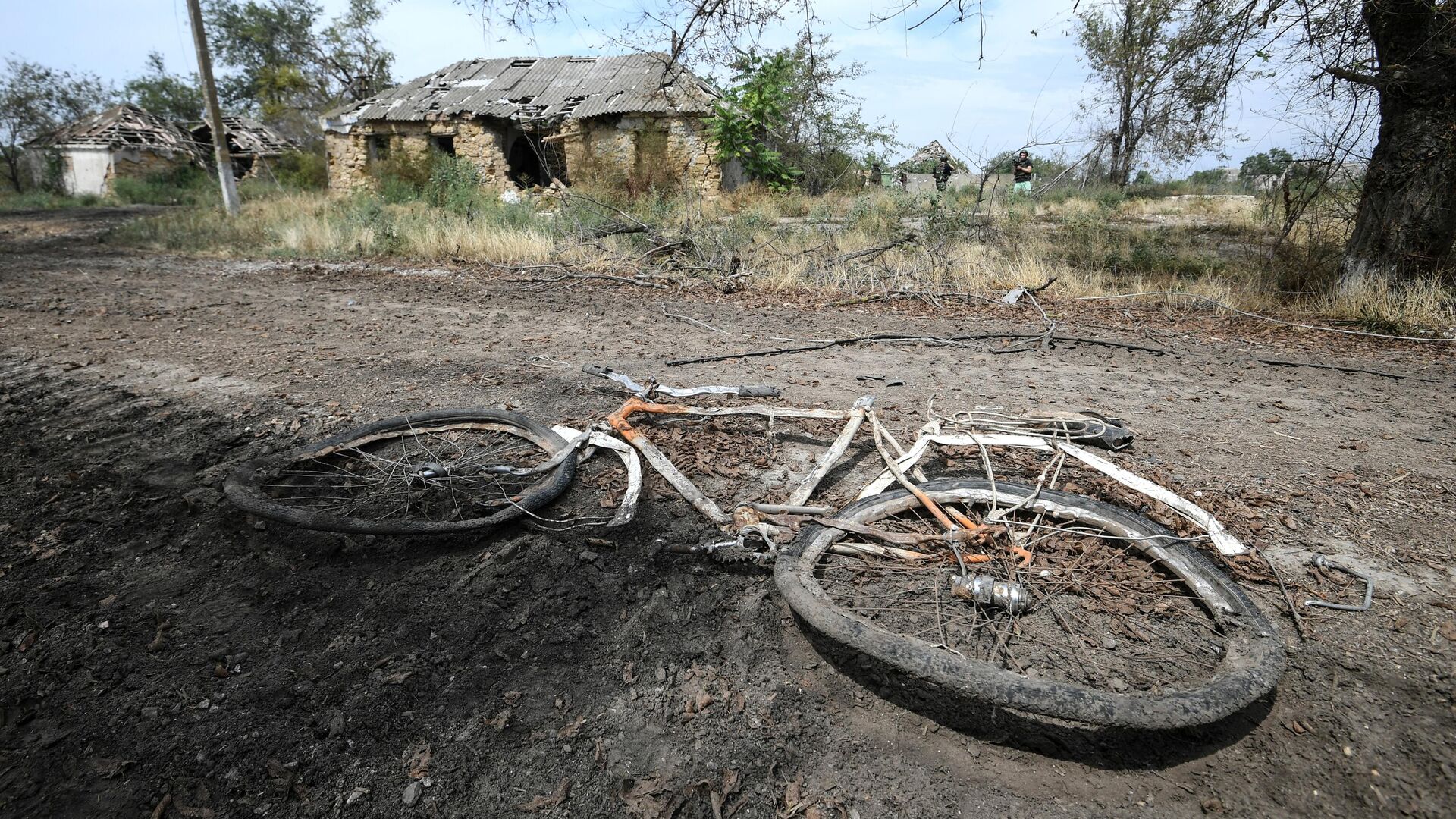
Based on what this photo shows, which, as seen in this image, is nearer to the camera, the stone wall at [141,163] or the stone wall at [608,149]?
the stone wall at [608,149]

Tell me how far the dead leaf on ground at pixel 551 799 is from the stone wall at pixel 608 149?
57.6 ft

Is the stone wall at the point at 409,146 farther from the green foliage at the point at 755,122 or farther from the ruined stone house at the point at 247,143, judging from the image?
the ruined stone house at the point at 247,143

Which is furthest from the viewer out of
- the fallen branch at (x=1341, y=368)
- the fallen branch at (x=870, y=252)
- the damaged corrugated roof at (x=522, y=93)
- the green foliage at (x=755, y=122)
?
the damaged corrugated roof at (x=522, y=93)

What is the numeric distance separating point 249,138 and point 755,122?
27563mm

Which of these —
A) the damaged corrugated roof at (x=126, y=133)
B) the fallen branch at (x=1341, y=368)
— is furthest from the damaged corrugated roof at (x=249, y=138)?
the fallen branch at (x=1341, y=368)

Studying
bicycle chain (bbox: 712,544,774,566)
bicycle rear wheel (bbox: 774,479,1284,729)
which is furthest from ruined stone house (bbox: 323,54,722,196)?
bicycle rear wheel (bbox: 774,479,1284,729)

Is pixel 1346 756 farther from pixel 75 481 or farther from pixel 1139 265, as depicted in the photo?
pixel 1139 265

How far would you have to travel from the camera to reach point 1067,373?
5.10 m

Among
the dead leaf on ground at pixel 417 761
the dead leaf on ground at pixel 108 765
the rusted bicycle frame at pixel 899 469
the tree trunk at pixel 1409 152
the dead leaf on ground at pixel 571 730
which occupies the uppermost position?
the tree trunk at pixel 1409 152

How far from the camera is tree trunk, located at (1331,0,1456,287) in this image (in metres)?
5.94

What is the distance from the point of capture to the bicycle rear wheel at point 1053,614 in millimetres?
1774

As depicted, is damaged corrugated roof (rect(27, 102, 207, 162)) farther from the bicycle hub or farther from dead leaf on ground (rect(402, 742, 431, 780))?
the bicycle hub

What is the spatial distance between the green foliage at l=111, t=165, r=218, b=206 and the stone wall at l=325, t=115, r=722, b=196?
911 cm

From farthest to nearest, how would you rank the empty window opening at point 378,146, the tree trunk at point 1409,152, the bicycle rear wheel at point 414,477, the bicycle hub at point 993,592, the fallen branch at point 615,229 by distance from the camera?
the empty window opening at point 378,146
the fallen branch at point 615,229
the tree trunk at point 1409,152
the bicycle rear wheel at point 414,477
the bicycle hub at point 993,592
